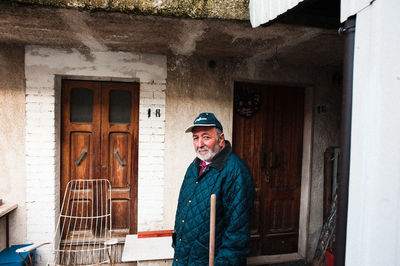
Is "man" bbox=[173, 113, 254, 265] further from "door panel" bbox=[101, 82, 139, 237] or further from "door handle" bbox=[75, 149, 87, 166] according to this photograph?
"door handle" bbox=[75, 149, 87, 166]

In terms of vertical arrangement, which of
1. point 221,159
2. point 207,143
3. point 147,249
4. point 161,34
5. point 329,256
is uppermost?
point 161,34

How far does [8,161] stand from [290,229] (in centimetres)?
400

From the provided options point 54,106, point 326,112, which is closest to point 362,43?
point 326,112

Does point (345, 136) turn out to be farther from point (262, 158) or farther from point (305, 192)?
point (305, 192)

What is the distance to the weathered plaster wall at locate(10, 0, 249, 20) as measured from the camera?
157cm

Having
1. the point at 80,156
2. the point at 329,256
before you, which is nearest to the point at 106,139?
the point at 80,156

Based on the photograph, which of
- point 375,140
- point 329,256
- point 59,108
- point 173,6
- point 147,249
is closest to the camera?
point 375,140

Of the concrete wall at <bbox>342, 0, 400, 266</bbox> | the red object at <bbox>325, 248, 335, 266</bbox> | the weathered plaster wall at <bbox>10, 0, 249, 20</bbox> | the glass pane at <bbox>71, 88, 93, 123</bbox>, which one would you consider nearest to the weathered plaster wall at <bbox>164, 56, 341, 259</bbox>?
the glass pane at <bbox>71, 88, 93, 123</bbox>

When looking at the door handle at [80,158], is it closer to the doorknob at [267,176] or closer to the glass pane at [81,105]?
the glass pane at [81,105]

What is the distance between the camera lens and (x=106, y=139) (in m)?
2.84

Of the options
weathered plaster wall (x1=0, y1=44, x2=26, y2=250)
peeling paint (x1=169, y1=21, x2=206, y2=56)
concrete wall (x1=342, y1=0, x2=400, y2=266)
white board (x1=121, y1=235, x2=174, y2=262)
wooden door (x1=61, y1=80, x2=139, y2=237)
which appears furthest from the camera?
wooden door (x1=61, y1=80, x2=139, y2=237)

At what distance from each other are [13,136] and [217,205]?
258cm

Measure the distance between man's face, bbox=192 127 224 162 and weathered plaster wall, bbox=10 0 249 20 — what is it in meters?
0.92

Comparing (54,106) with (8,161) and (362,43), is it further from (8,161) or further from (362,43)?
(362,43)
